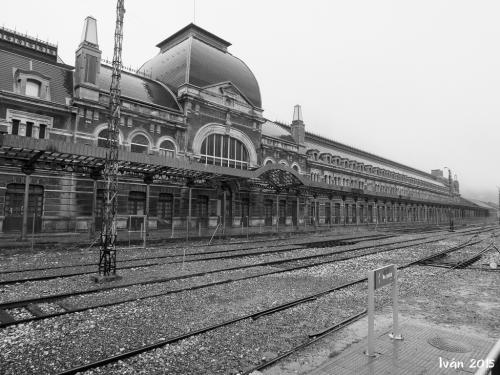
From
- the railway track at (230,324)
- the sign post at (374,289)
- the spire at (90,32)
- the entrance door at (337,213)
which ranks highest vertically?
the spire at (90,32)

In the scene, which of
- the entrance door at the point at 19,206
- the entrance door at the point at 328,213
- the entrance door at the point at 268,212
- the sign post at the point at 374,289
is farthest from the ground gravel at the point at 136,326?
the entrance door at the point at 328,213

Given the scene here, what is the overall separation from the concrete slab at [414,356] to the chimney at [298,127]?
41.6m

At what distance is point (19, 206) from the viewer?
22016mm

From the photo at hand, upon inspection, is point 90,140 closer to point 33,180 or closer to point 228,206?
point 33,180

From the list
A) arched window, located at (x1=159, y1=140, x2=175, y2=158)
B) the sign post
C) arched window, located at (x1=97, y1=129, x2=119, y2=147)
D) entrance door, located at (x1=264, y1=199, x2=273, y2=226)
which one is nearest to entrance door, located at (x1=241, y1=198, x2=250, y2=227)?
entrance door, located at (x1=264, y1=199, x2=273, y2=226)

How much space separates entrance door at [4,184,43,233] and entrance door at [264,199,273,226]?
2323 centimetres

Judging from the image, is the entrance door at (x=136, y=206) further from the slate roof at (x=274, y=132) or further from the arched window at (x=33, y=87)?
the slate roof at (x=274, y=132)

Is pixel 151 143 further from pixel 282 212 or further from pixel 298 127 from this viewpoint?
pixel 298 127

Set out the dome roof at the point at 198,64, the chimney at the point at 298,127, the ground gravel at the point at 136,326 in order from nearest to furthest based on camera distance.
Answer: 1. the ground gravel at the point at 136,326
2. the dome roof at the point at 198,64
3. the chimney at the point at 298,127

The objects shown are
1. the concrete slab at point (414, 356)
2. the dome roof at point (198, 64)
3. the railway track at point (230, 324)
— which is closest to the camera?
the concrete slab at point (414, 356)

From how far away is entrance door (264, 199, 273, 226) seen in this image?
3926cm

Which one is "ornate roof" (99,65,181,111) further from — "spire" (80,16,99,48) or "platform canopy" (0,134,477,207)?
"platform canopy" (0,134,477,207)

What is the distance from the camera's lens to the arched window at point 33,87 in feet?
75.8

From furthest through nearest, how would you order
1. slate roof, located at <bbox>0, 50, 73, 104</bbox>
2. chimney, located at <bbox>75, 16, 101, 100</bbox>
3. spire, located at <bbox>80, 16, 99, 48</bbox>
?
spire, located at <bbox>80, 16, 99, 48</bbox> < chimney, located at <bbox>75, 16, 101, 100</bbox> < slate roof, located at <bbox>0, 50, 73, 104</bbox>
